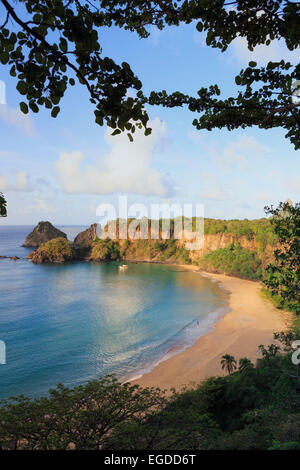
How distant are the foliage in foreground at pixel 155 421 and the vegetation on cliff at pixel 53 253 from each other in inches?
2930

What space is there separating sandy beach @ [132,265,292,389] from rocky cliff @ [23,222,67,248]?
3920 inches

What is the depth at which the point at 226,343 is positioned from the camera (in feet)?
85.0

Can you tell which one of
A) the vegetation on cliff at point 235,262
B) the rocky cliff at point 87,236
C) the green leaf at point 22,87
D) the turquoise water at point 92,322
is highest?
the green leaf at point 22,87

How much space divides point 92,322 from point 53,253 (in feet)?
178

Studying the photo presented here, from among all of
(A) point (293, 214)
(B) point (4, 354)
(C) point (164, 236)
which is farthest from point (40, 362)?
(C) point (164, 236)

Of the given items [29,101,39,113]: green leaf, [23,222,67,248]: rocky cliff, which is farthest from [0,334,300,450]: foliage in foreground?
[23,222,67,248]: rocky cliff

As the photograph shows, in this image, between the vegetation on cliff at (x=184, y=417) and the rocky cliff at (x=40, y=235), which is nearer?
the vegetation on cliff at (x=184, y=417)

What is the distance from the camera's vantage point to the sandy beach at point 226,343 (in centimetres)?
1977

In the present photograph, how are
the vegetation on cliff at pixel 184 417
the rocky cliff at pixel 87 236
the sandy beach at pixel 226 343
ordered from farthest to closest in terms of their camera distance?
1. the rocky cliff at pixel 87 236
2. the sandy beach at pixel 226 343
3. the vegetation on cliff at pixel 184 417

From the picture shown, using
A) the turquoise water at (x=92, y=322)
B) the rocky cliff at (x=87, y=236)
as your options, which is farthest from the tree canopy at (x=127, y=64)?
the rocky cliff at (x=87, y=236)

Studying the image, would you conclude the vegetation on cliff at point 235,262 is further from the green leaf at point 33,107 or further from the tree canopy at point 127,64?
the green leaf at point 33,107

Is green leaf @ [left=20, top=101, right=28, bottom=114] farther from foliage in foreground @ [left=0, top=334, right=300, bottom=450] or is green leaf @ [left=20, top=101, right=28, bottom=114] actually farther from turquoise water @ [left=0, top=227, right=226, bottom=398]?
turquoise water @ [left=0, top=227, right=226, bottom=398]

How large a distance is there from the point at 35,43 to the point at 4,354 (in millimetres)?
28652

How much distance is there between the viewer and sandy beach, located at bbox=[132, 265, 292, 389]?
1977 cm
